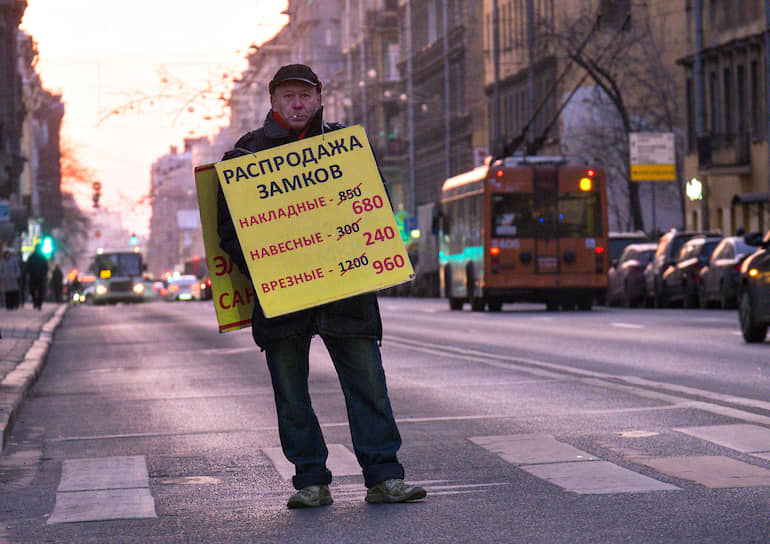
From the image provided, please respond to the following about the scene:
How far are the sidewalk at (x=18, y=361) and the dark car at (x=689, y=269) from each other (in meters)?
12.9

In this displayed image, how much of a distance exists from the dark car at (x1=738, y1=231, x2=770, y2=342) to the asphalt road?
596 millimetres

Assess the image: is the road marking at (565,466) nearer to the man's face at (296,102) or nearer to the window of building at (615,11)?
the man's face at (296,102)

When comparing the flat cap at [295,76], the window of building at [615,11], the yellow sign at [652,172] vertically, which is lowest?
the flat cap at [295,76]

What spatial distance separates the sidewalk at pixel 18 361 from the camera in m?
14.3

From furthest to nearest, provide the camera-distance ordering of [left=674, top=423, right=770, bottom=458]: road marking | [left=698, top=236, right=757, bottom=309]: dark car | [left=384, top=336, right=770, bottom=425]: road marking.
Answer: [left=698, top=236, right=757, bottom=309]: dark car
[left=384, top=336, right=770, bottom=425]: road marking
[left=674, top=423, right=770, bottom=458]: road marking

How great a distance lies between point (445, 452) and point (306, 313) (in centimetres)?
255

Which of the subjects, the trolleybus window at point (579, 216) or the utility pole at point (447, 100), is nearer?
the trolleybus window at point (579, 216)

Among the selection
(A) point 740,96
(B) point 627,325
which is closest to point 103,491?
(B) point 627,325

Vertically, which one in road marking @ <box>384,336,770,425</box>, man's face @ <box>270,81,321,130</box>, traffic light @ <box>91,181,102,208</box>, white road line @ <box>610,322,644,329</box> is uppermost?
traffic light @ <box>91,181,102,208</box>

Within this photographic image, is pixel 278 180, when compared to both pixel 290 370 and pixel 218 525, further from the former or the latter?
pixel 218 525

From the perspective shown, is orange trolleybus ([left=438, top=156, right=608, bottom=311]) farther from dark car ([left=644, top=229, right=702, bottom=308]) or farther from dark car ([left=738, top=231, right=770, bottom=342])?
dark car ([left=738, top=231, right=770, bottom=342])

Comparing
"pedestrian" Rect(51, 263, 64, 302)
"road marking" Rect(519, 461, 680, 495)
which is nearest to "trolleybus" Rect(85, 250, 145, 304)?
"pedestrian" Rect(51, 263, 64, 302)

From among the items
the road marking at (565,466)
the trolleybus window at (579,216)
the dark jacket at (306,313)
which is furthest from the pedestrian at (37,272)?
the dark jacket at (306,313)

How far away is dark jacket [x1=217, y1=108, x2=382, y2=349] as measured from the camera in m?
8.47
